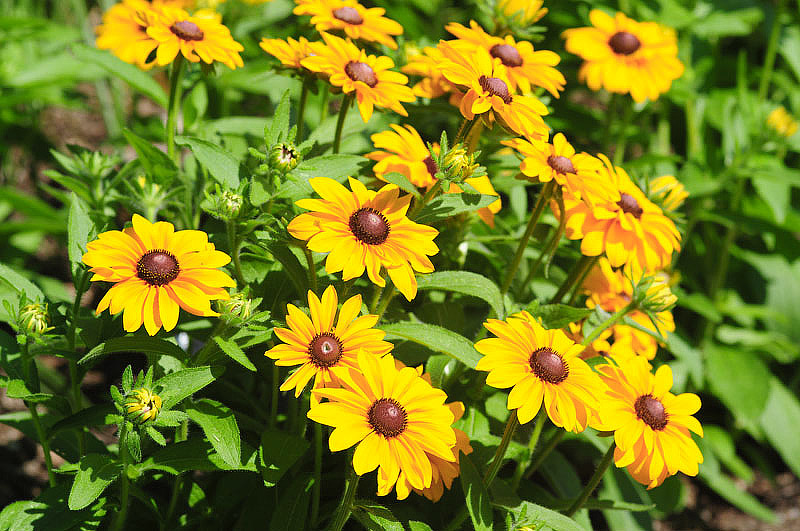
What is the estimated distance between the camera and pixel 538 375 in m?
1.20

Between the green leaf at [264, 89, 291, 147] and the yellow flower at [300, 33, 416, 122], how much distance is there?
0.30ft

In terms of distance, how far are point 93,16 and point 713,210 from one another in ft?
13.7

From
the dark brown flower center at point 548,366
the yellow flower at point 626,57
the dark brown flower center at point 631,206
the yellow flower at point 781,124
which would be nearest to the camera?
the dark brown flower center at point 548,366

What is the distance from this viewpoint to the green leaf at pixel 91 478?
1.25 m

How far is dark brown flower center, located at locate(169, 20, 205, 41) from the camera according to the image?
151cm

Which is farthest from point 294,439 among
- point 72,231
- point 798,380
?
point 798,380

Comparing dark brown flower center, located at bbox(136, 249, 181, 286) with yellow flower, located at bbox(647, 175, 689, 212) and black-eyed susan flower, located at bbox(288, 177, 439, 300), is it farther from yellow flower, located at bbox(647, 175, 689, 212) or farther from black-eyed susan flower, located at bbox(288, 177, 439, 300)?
yellow flower, located at bbox(647, 175, 689, 212)

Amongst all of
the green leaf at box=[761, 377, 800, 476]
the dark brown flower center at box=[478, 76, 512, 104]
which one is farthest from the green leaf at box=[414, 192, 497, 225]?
the green leaf at box=[761, 377, 800, 476]

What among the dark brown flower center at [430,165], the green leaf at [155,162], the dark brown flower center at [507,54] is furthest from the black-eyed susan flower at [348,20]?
the green leaf at [155,162]

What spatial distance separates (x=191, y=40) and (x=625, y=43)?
1254mm

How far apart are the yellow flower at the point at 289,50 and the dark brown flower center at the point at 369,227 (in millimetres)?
470

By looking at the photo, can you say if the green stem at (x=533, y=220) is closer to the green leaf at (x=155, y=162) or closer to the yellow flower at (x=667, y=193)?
the yellow flower at (x=667, y=193)

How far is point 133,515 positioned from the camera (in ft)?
5.64

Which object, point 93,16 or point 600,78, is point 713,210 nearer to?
point 600,78
